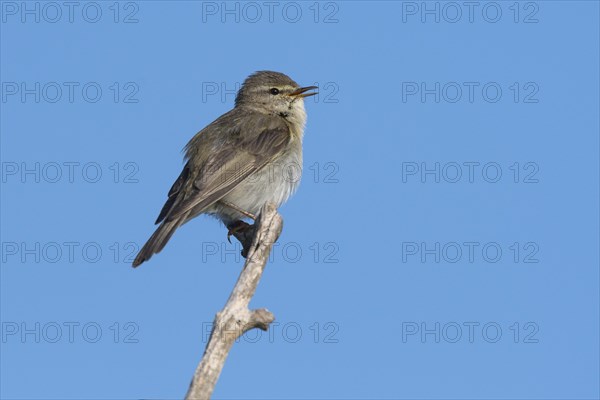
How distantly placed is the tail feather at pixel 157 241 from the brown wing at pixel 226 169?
0.08 m

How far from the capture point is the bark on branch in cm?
508

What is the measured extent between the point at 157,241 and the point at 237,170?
5.24ft

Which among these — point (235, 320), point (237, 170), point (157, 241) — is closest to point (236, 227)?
point (237, 170)

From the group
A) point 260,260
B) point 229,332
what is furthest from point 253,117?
point 229,332

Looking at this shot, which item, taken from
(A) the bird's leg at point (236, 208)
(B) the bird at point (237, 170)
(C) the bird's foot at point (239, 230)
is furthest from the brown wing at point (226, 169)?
(C) the bird's foot at point (239, 230)

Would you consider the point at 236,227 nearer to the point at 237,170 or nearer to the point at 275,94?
the point at 237,170

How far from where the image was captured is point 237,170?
947 centimetres

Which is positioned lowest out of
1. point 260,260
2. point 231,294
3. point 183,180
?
point 231,294

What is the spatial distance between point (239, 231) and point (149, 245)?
161 centimetres

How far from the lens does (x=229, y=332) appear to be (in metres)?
5.42

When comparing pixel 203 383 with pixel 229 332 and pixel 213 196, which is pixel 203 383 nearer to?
pixel 229 332

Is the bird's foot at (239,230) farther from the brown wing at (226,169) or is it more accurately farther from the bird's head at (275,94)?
the bird's head at (275,94)

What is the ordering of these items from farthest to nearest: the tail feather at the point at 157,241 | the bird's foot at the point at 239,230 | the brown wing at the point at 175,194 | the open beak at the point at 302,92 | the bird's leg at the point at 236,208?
the open beak at the point at 302,92
the bird's leg at the point at 236,208
the bird's foot at the point at 239,230
the brown wing at the point at 175,194
the tail feather at the point at 157,241

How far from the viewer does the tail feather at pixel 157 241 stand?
26.0 ft
